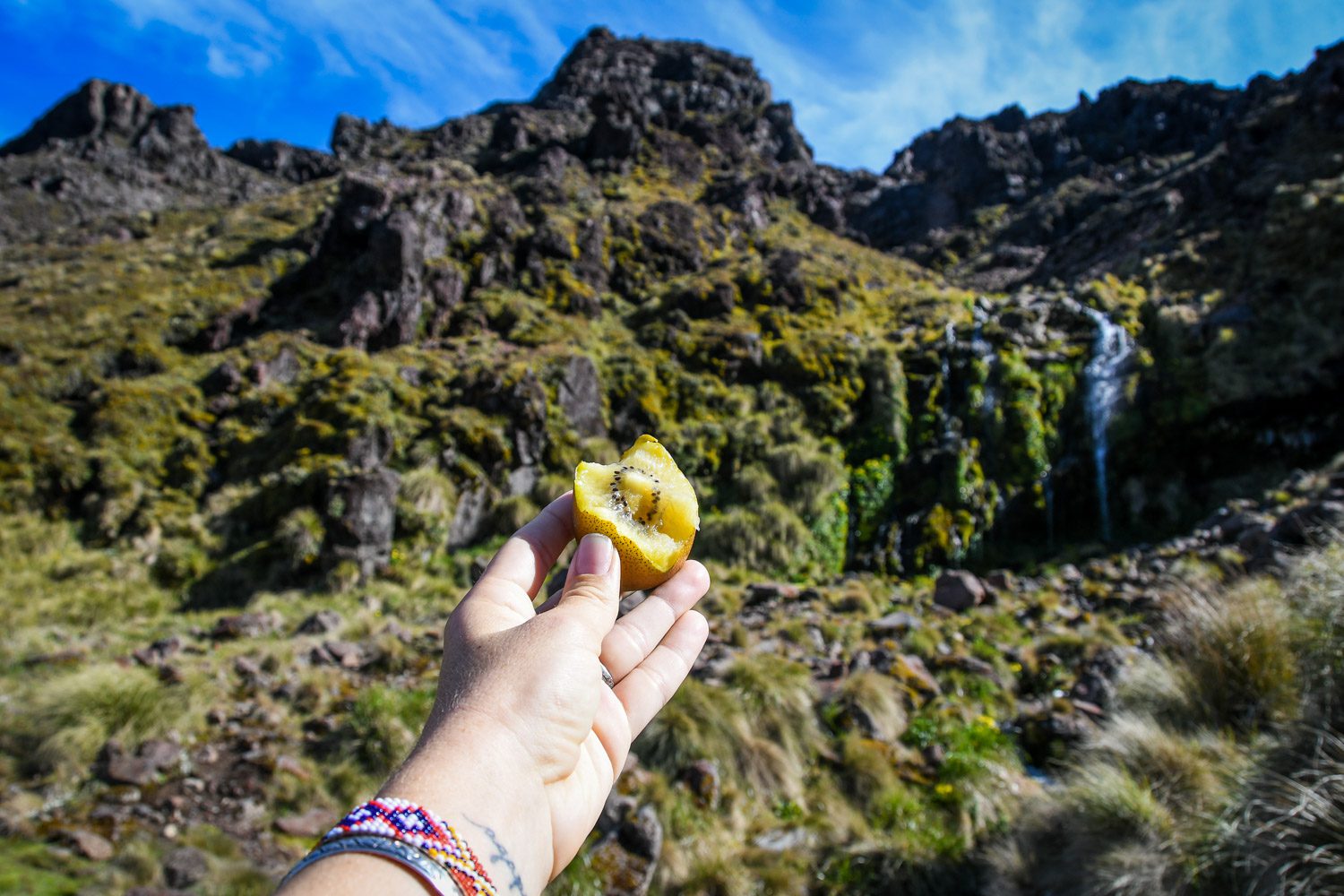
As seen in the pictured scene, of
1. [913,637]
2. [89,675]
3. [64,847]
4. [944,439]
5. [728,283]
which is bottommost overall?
[64,847]

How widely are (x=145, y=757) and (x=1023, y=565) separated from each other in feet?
46.0

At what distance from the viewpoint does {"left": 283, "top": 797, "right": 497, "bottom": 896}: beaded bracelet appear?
1037mm

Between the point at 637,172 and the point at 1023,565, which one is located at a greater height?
the point at 637,172

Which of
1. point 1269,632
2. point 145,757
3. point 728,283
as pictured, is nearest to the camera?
point 1269,632

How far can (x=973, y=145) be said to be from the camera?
50719 mm

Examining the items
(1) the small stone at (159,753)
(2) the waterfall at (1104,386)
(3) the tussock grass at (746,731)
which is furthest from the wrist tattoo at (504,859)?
(2) the waterfall at (1104,386)

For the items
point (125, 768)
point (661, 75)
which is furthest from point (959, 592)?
point (661, 75)

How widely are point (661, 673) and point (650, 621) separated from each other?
175mm

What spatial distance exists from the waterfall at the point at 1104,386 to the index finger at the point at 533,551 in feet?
51.0

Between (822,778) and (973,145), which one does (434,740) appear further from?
(973,145)

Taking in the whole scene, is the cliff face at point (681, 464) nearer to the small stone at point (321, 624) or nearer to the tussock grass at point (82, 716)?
the tussock grass at point (82, 716)

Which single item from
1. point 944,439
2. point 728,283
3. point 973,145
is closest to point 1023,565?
point 944,439

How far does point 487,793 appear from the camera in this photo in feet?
4.11

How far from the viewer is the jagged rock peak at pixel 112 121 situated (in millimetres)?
52066
